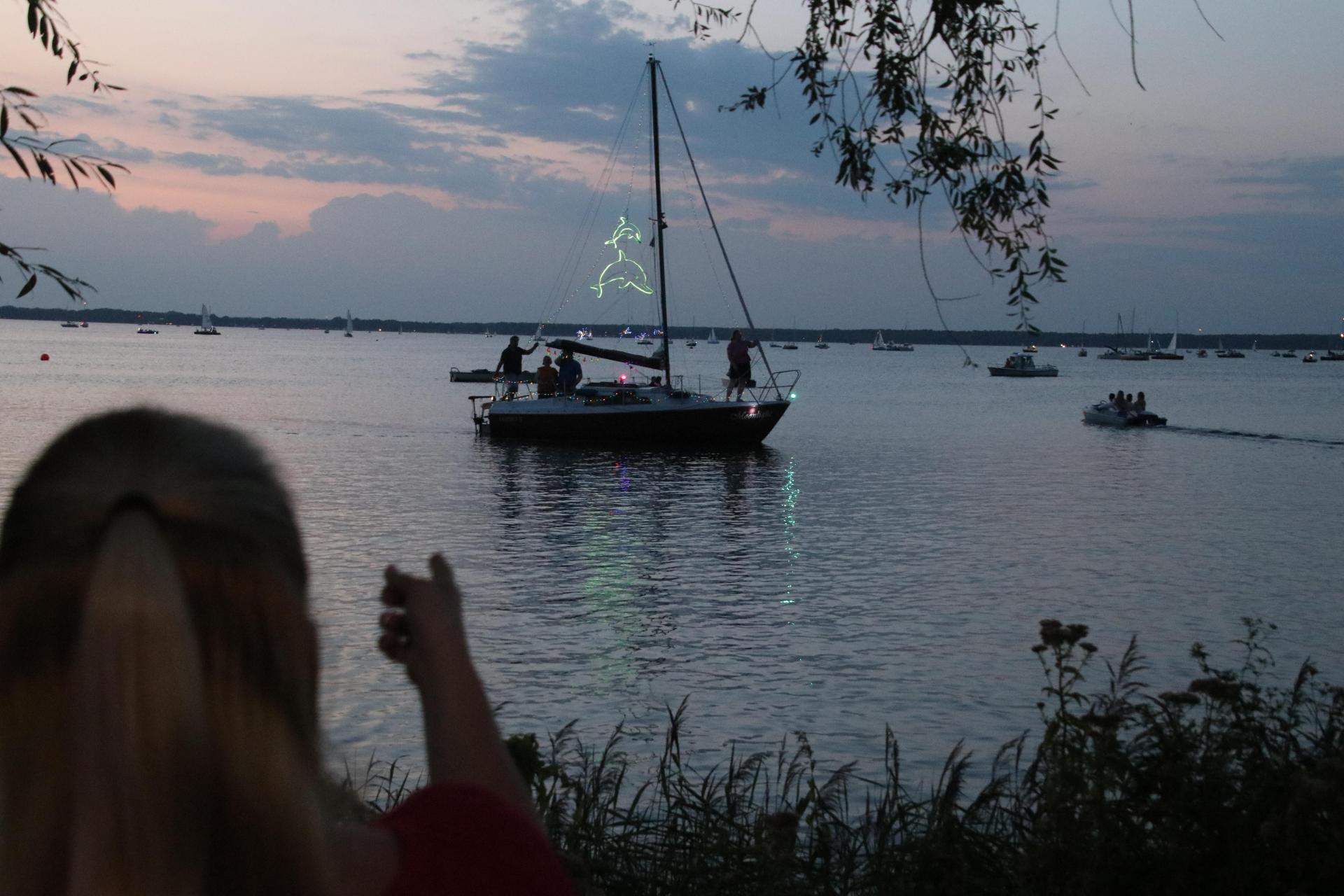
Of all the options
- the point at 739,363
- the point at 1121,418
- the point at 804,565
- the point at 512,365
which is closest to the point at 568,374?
the point at 512,365

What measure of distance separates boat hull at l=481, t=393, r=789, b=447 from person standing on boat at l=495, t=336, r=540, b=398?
0.94 m

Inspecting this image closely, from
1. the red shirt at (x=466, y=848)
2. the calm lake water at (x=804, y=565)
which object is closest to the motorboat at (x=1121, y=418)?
the calm lake water at (x=804, y=565)

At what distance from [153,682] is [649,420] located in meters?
38.7

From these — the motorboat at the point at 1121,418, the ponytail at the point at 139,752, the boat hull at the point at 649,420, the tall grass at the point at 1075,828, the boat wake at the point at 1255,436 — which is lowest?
the boat wake at the point at 1255,436

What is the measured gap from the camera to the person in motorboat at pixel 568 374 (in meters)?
41.5

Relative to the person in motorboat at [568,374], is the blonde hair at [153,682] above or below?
above

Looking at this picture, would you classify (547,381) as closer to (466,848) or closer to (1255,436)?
(1255,436)

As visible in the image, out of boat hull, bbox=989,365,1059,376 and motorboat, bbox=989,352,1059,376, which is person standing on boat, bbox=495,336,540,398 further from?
boat hull, bbox=989,365,1059,376

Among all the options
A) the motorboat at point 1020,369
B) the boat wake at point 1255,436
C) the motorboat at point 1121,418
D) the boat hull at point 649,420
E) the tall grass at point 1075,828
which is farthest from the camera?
the motorboat at point 1020,369

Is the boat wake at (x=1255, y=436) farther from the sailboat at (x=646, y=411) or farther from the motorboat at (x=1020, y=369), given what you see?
the motorboat at (x=1020, y=369)

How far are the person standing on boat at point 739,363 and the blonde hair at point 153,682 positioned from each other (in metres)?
37.2

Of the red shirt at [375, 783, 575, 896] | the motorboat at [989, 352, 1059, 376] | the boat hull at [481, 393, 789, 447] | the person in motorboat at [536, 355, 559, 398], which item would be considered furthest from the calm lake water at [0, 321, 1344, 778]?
the motorboat at [989, 352, 1059, 376]

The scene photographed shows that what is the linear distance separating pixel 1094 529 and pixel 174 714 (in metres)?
28.1

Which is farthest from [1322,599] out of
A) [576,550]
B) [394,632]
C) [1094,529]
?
[394,632]
